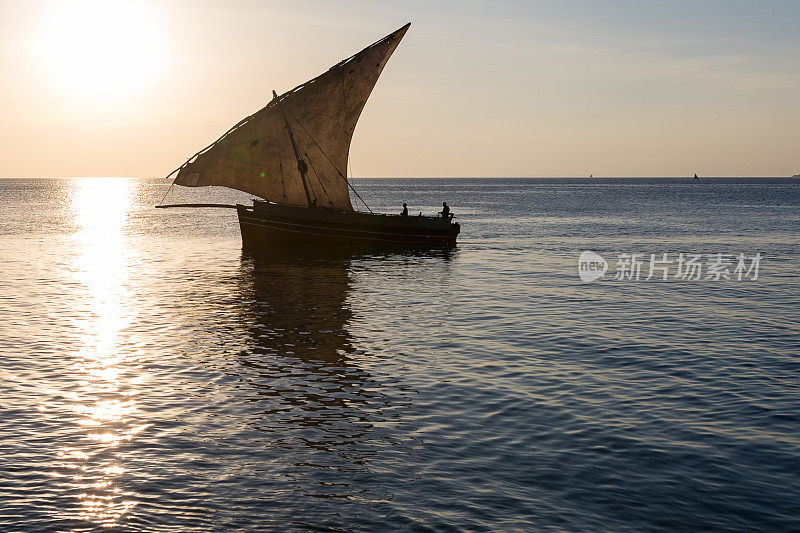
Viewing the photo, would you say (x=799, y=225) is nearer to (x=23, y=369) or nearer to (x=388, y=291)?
(x=388, y=291)

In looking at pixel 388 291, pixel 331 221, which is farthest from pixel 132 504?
pixel 331 221

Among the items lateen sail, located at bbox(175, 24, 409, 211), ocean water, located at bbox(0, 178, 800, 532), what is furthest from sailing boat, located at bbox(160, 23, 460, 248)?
ocean water, located at bbox(0, 178, 800, 532)

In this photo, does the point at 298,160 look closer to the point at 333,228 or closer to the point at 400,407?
the point at 333,228

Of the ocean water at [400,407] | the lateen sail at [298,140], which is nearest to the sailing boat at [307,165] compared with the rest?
the lateen sail at [298,140]

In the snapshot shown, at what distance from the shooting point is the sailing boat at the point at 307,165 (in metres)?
54.1

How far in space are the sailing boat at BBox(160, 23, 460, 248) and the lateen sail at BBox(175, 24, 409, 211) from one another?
Answer: 7 centimetres

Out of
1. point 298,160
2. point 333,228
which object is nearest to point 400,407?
point 333,228

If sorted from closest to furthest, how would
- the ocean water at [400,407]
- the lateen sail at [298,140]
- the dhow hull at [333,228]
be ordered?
the ocean water at [400,407] → the lateen sail at [298,140] → the dhow hull at [333,228]

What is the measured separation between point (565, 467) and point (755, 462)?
341 centimetres

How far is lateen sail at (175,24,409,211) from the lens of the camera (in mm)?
53906

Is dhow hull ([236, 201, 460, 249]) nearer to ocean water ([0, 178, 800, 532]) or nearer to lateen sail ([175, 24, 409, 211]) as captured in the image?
lateen sail ([175, 24, 409, 211])

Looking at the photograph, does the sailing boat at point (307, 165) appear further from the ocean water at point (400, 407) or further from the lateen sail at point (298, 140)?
the ocean water at point (400, 407)

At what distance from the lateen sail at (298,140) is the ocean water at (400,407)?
1882cm

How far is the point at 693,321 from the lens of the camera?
90.2ft
